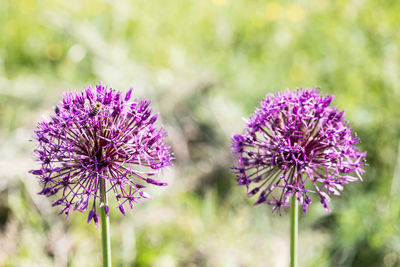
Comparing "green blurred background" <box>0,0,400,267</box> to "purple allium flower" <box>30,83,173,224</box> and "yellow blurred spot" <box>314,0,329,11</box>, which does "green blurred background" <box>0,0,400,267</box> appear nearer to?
"yellow blurred spot" <box>314,0,329,11</box>

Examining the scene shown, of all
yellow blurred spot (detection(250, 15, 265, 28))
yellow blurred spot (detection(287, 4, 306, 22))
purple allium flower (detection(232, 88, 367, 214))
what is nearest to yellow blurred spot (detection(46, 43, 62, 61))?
yellow blurred spot (detection(250, 15, 265, 28))

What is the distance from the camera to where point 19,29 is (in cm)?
727

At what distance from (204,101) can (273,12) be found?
12.1ft

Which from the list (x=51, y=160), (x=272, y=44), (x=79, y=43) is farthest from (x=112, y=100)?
(x=272, y=44)

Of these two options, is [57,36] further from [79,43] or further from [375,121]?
[375,121]

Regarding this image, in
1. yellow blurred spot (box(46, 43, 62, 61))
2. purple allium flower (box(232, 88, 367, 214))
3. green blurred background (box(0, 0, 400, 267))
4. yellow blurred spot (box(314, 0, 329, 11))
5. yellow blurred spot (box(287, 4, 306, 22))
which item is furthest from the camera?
yellow blurred spot (box(287, 4, 306, 22))

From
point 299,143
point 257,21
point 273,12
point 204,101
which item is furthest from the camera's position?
point 273,12

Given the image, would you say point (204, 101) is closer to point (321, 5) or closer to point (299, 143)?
point (299, 143)

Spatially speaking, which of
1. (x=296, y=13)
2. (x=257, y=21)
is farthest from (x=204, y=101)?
(x=296, y=13)

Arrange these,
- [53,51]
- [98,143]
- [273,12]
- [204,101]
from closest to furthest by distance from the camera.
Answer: [98,143] → [204,101] → [53,51] → [273,12]

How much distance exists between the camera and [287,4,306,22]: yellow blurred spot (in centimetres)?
831

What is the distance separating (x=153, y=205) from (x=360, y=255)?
194 cm

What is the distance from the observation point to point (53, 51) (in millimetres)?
7258

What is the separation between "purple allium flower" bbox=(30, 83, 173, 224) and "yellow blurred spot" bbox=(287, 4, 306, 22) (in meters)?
6.90
